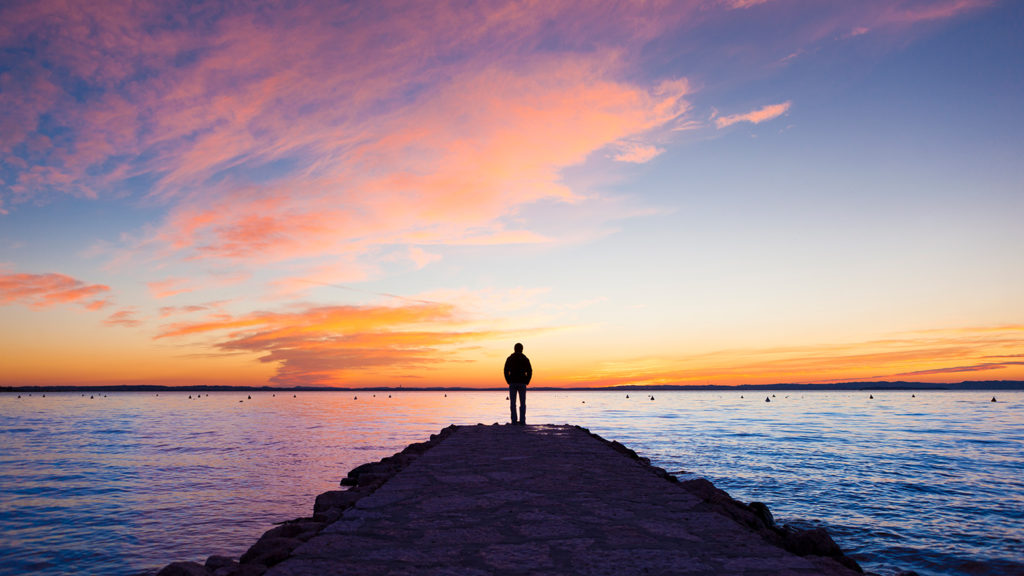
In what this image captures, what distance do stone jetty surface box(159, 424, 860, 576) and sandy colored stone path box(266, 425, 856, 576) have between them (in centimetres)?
1

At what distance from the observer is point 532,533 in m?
5.40

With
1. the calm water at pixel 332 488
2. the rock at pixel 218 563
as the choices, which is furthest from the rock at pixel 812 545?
the rock at pixel 218 563

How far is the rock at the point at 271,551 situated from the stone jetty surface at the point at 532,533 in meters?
0.01

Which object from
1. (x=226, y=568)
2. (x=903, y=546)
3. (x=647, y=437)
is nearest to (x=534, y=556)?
(x=226, y=568)

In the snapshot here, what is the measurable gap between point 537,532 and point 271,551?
2493mm

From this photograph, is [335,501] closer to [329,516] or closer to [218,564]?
[329,516]

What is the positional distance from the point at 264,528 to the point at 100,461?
13.7 metres

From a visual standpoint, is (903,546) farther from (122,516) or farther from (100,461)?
(100,461)

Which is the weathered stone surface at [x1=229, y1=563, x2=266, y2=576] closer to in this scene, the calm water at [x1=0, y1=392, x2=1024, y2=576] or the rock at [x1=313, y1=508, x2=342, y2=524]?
the rock at [x1=313, y1=508, x2=342, y2=524]

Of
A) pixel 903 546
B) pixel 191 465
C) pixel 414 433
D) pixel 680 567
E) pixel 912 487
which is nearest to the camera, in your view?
pixel 680 567

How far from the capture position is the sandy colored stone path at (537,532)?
4438 millimetres

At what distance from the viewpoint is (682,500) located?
7000 millimetres

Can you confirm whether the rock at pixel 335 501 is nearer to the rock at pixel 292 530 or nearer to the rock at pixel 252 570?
the rock at pixel 292 530

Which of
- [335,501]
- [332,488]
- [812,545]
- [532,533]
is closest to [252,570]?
[532,533]
